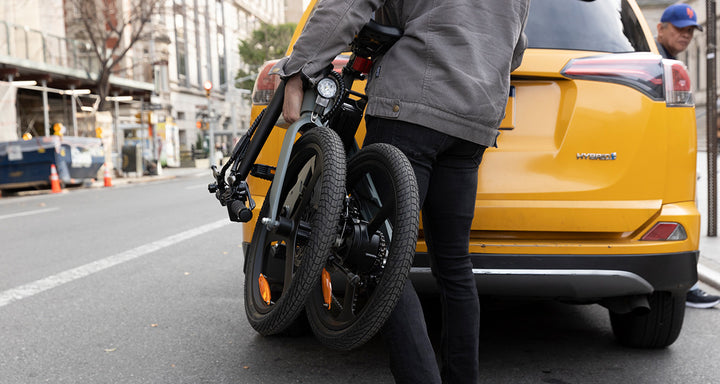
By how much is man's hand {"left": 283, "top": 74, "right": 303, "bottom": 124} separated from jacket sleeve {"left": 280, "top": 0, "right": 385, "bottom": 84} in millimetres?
40

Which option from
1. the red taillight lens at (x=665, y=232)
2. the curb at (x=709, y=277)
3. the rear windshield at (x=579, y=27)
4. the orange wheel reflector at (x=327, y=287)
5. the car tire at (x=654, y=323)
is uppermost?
the rear windshield at (x=579, y=27)

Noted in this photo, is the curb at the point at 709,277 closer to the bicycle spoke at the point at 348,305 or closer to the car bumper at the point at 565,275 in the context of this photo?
the car bumper at the point at 565,275

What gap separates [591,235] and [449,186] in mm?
823

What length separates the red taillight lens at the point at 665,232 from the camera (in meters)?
2.72

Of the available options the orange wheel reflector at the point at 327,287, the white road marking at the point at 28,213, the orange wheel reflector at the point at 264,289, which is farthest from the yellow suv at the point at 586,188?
the white road marking at the point at 28,213

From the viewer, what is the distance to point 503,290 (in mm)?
2703

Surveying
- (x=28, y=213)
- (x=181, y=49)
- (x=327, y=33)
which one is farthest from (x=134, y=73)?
(x=327, y=33)

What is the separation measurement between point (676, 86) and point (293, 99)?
1.58m

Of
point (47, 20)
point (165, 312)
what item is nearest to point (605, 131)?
point (165, 312)

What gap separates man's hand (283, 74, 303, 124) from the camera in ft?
7.30

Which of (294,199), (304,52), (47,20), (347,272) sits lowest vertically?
(347,272)

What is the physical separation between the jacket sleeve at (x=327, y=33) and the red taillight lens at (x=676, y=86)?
135 centimetres

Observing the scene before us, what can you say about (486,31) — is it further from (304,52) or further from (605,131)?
(605,131)

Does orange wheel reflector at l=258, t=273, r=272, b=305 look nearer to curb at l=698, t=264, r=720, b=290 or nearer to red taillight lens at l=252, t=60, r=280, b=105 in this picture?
red taillight lens at l=252, t=60, r=280, b=105
